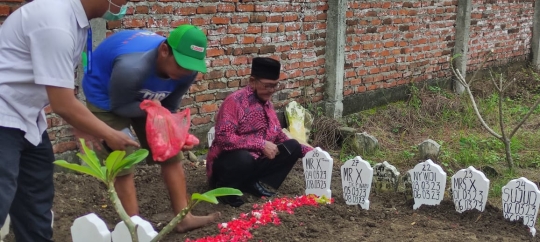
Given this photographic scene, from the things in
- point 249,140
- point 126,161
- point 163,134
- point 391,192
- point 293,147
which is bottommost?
point 391,192

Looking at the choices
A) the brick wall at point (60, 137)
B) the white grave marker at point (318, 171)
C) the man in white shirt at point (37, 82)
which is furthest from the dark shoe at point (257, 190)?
the man in white shirt at point (37, 82)

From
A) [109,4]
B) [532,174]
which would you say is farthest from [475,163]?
[109,4]

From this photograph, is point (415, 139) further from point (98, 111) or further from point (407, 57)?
point (98, 111)

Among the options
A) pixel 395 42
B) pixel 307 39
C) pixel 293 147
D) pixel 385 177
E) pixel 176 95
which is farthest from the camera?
pixel 395 42

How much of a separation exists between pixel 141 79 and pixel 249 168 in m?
1.24

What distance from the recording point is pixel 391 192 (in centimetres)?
436

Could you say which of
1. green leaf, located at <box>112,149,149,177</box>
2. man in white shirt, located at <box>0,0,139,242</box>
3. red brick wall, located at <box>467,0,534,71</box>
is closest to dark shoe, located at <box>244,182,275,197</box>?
man in white shirt, located at <box>0,0,139,242</box>

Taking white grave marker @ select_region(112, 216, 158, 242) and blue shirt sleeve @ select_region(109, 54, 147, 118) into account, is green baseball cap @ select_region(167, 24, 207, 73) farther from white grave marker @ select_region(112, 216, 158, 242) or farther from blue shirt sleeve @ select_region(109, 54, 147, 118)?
white grave marker @ select_region(112, 216, 158, 242)

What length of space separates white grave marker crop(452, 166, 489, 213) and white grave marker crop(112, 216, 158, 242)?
208 centimetres

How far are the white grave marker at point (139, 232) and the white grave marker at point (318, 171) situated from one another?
1.81 m

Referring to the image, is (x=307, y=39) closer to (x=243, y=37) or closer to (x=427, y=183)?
(x=243, y=37)

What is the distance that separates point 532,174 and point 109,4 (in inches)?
159

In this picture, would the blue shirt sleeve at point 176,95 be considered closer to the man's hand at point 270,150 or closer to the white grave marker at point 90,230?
the man's hand at point 270,150

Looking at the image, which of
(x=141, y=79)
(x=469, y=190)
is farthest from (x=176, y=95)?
(x=469, y=190)
